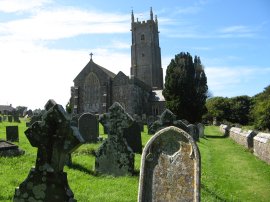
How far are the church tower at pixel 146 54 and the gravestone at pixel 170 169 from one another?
69.3 meters

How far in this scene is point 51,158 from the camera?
5477 mm

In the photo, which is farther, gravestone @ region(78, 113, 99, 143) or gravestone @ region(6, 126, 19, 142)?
gravestone @ region(78, 113, 99, 143)

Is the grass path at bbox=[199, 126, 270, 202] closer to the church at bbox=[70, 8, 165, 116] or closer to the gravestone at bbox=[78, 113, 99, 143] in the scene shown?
the gravestone at bbox=[78, 113, 99, 143]

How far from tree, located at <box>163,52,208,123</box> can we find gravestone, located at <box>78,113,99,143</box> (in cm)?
2970

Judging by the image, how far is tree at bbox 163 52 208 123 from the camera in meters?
45.1

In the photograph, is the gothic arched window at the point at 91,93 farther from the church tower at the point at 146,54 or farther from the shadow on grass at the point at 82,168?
the shadow on grass at the point at 82,168

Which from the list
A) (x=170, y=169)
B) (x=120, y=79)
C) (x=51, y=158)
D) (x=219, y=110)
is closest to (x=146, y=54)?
(x=219, y=110)

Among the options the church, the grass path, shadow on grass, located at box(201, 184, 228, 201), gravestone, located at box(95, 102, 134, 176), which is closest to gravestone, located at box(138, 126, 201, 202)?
the grass path

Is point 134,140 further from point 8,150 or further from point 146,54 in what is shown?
point 146,54

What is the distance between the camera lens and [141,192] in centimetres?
497

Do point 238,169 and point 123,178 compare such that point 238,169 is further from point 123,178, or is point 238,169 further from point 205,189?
point 123,178

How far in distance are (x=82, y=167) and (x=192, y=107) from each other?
1426 inches

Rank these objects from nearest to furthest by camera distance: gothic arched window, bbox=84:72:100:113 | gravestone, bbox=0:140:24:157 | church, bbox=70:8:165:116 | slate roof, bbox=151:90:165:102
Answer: gravestone, bbox=0:140:24:157, church, bbox=70:8:165:116, gothic arched window, bbox=84:72:100:113, slate roof, bbox=151:90:165:102

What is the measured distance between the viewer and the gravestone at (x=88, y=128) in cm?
1580
